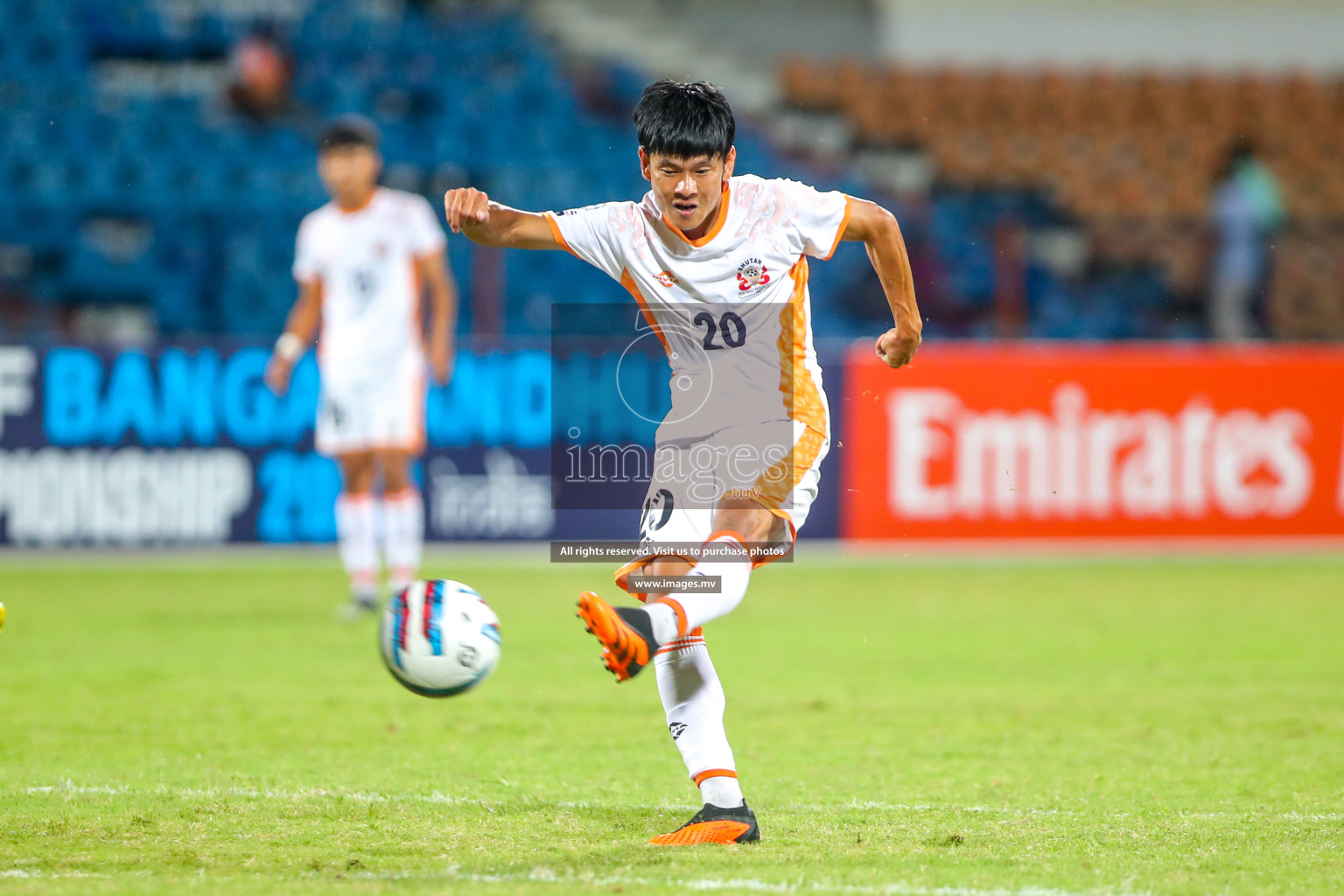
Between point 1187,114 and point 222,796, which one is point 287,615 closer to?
point 222,796

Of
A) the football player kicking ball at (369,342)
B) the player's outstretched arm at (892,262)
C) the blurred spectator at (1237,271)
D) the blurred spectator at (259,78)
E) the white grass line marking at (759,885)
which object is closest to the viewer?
the white grass line marking at (759,885)

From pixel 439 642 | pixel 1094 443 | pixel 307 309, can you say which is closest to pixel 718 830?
pixel 439 642

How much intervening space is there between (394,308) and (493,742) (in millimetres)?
4006

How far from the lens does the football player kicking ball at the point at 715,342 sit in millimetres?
4070

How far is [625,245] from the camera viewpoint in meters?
4.31

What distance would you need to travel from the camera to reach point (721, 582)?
159 inches

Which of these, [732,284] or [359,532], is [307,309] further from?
[732,284]

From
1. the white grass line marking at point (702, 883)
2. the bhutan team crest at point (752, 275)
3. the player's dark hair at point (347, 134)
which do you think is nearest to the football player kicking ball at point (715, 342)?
the bhutan team crest at point (752, 275)

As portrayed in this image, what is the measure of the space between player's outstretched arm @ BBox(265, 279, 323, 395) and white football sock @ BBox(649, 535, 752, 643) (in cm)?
Result: 508

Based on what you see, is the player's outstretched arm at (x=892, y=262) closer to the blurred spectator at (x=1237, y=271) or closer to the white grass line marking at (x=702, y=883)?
the white grass line marking at (x=702, y=883)

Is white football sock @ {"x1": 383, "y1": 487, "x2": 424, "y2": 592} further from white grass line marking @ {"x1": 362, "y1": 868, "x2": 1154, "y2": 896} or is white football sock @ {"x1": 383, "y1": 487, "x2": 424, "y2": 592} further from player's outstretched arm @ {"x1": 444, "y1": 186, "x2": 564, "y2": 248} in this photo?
white grass line marking @ {"x1": 362, "y1": 868, "x2": 1154, "y2": 896}

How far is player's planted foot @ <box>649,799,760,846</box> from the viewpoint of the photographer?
4.04m

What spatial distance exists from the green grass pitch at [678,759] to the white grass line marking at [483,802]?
2cm

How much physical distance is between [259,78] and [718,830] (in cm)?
1355
